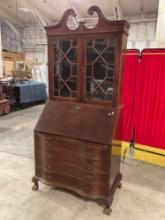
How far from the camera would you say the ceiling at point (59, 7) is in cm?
696

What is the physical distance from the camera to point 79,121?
6.57ft

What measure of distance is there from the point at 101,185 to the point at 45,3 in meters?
7.81

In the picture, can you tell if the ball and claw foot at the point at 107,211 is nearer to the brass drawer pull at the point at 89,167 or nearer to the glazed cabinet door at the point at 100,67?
the brass drawer pull at the point at 89,167

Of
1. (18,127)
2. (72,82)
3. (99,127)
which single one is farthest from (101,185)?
(18,127)

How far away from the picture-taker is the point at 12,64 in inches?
340

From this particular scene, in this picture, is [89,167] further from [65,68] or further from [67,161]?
[65,68]

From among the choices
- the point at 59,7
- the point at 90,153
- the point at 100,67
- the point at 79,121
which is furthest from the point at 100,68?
the point at 59,7

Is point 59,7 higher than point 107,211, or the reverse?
point 59,7

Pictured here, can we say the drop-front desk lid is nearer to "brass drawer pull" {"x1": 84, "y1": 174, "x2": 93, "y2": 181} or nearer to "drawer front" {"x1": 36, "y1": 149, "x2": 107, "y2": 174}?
"drawer front" {"x1": 36, "y1": 149, "x2": 107, "y2": 174}

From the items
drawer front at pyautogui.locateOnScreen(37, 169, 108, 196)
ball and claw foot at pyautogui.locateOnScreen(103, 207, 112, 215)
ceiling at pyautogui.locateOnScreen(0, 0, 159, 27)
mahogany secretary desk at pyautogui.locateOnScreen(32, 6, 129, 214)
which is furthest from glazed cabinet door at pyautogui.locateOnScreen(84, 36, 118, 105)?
ceiling at pyautogui.locateOnScreen(0, 0, 159, 27)

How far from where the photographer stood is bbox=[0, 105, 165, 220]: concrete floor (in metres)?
1.98

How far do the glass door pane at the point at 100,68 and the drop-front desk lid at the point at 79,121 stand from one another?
6.4 inches

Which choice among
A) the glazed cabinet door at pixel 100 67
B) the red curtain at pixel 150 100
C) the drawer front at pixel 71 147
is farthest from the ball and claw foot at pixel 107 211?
the red curtain at pixel 150 100

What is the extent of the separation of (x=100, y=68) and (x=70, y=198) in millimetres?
1546
